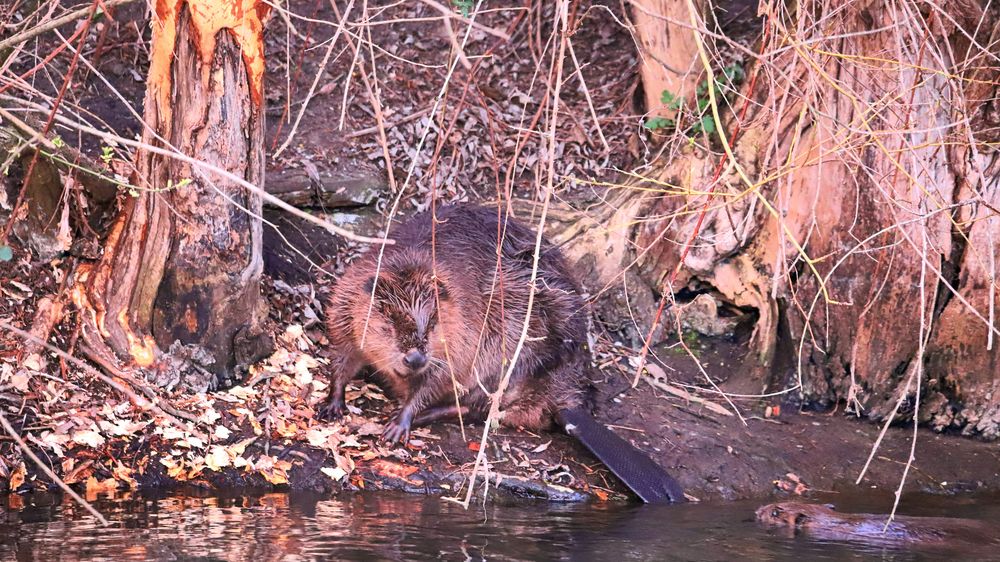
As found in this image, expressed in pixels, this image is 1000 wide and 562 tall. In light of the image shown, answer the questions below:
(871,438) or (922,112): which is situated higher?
(922,112)

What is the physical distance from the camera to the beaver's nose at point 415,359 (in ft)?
15.8

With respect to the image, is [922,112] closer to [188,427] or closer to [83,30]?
[188,427]

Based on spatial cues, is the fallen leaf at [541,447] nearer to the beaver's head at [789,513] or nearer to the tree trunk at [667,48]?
the beaver's head at [789,513]

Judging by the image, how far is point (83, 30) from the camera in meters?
2.46

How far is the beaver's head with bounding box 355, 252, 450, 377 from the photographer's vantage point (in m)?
4.92

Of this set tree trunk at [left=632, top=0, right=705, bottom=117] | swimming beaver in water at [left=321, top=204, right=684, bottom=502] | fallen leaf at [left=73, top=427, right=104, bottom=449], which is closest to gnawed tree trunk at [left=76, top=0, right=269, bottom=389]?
fallen leaf at [left=73, top=427, right=104, bottom=449]

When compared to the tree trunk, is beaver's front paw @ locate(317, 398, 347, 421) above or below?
Answer: below

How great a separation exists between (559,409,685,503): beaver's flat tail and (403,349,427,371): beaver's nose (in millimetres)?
783

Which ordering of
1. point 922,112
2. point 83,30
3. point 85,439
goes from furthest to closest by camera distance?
point 922,112 → point 85,439 → point 83,30

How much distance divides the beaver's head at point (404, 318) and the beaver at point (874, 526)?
1658 millimetres

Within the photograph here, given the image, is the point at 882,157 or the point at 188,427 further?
the point at 882,157

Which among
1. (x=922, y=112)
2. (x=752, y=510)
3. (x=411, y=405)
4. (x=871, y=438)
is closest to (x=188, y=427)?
(x=411, y=405)

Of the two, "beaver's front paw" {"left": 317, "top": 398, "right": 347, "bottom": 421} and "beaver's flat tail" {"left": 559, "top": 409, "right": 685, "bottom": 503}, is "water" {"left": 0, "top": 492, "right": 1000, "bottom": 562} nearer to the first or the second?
"beaver's flat tail" {"left": 559, "top": 409, "right": 685, "bottom": 503}

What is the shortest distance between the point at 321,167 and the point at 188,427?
2346 mm
